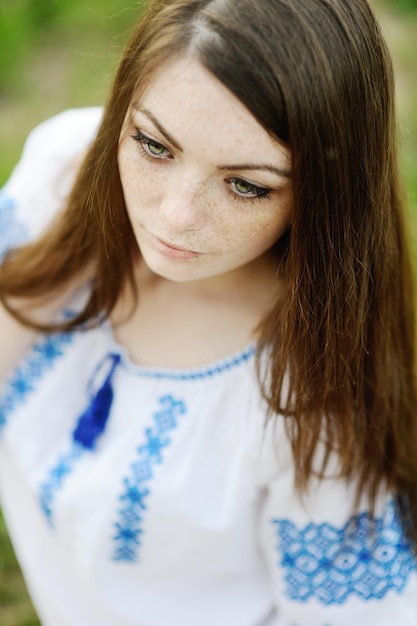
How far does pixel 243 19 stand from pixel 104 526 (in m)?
0.78

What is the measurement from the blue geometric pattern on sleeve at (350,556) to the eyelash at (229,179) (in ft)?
1.70

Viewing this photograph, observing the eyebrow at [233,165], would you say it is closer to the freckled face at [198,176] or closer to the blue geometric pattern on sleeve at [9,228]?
the freckled face at [198,176]

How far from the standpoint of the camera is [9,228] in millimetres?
1398

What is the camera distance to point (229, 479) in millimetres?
1257

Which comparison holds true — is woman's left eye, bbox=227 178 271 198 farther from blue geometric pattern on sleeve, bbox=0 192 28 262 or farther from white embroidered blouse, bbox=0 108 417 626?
blue geometric pattern on sleeve, bbox=0 192 28 262

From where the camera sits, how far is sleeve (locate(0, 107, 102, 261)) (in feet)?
4.51

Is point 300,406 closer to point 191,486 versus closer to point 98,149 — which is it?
point 191,486

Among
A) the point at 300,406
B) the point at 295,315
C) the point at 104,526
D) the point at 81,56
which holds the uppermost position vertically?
the point at 81,56

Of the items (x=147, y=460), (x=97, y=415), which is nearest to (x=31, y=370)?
(x=97, y=415)

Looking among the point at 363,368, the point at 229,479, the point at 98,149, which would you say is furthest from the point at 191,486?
the point at 98,149

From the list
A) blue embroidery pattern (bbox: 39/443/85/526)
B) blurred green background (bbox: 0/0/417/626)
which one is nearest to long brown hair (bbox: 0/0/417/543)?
blue embroidery pattern (bbox: 39/443/85/526)

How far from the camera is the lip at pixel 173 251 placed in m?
1.06

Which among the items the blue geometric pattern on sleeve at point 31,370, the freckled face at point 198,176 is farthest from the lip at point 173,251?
the blue geometric pattern on sleeve at point 31,370

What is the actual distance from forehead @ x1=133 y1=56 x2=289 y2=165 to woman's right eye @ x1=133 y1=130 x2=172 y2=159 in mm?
46
